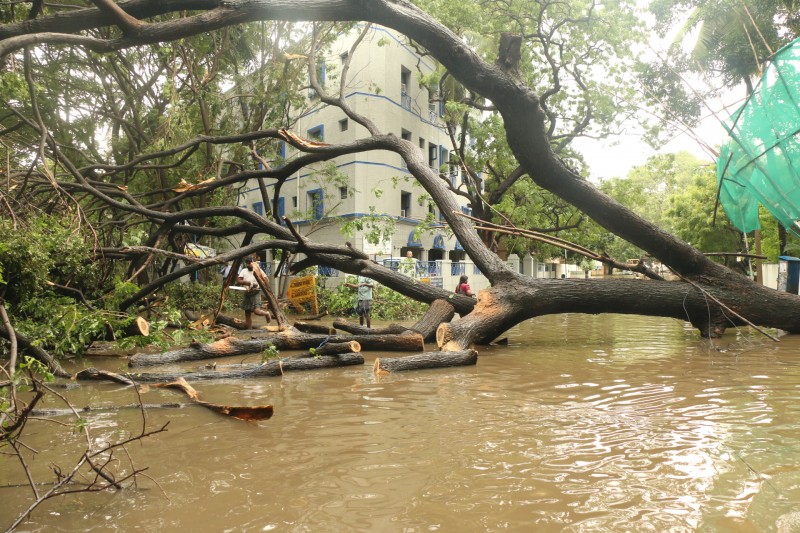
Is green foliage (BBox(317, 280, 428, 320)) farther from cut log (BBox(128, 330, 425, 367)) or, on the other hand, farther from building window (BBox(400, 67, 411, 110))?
building window (BBox(400, 67, 411, 110))

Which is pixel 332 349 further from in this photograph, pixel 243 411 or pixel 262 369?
pixel 243 411

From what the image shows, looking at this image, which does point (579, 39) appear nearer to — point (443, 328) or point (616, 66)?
point (616, 66)

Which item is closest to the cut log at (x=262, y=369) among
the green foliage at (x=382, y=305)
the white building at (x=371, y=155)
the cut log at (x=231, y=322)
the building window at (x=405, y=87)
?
the cut log at (x=231, y=322)

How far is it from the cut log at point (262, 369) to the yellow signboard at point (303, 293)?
27.6ft

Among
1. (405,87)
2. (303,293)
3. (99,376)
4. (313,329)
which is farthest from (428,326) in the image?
(405,87)

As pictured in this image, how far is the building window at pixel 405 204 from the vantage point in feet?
86.4

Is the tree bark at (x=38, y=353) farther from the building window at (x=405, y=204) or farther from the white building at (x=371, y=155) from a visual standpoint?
the building window at (x=405, y=204)

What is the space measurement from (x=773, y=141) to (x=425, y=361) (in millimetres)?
4466

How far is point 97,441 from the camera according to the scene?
12.4ft

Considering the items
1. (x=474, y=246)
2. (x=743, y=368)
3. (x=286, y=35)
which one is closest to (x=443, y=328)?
(x=474, y=246)

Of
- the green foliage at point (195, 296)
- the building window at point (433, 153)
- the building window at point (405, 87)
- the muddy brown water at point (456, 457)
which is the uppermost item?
the building window at point (405, 87)

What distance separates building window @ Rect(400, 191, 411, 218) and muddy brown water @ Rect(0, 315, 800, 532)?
67.5ft

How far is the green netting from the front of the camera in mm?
3498

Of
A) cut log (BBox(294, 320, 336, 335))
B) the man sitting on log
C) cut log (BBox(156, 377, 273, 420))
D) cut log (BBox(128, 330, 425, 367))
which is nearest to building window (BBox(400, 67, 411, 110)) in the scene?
the man sitting on log
